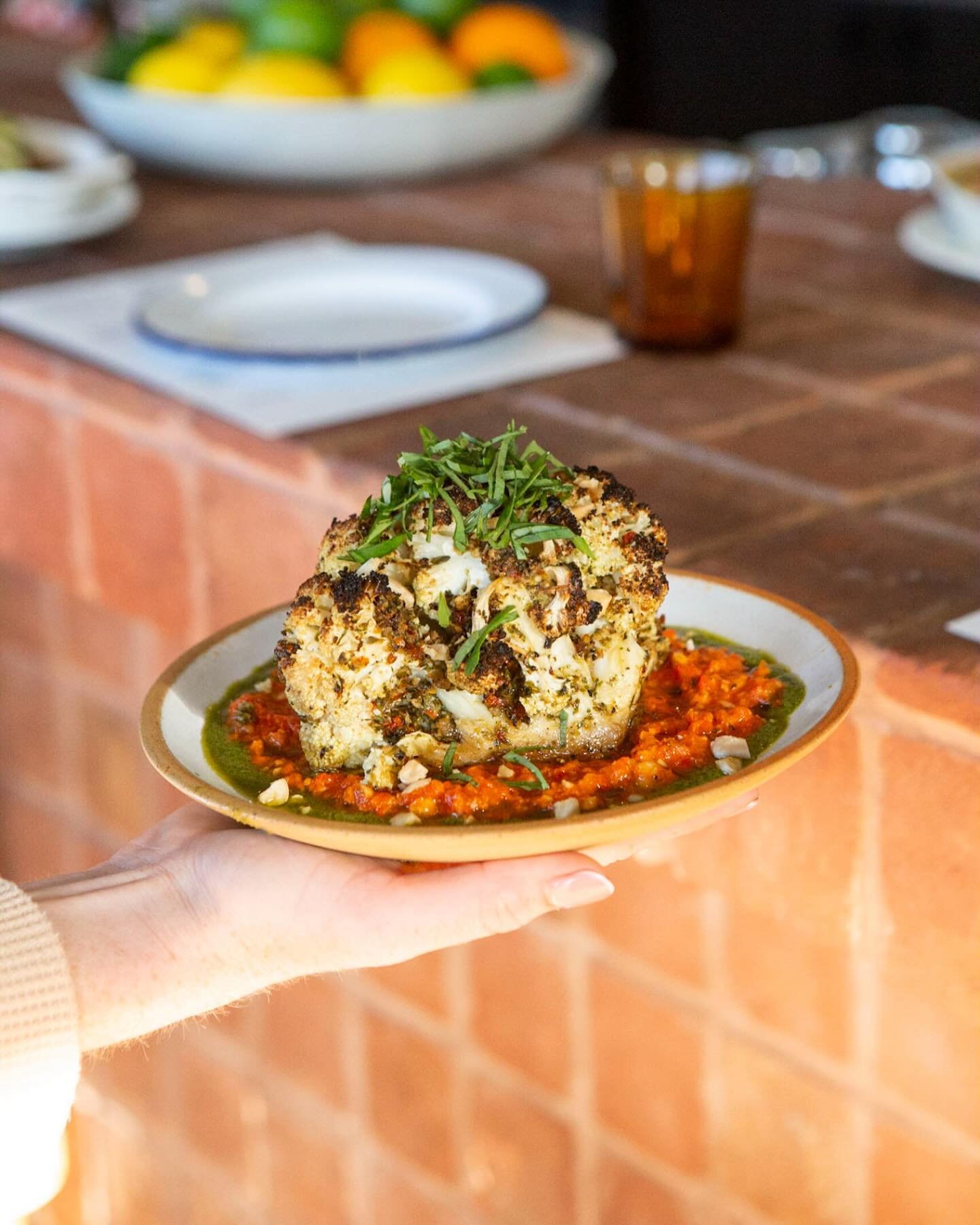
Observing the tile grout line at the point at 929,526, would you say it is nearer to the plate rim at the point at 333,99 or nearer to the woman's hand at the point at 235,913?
the woman's hand at the point at 235,913

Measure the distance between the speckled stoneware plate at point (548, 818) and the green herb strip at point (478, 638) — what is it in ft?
0.27

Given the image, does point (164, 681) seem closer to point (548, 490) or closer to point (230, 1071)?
point (548, 490)

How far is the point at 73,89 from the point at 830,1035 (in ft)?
4.73

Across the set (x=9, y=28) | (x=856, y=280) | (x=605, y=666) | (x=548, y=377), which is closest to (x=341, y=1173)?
(x=548, y=377)

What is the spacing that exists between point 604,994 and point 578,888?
30.1 inches

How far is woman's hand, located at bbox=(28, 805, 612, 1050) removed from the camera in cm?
71

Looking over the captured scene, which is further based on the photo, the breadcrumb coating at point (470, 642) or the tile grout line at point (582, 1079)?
the tile grout line at point (582, 1079)


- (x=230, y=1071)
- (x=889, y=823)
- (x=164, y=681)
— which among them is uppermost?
(x=164, y=681)

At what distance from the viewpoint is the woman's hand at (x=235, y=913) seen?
0.71 metres

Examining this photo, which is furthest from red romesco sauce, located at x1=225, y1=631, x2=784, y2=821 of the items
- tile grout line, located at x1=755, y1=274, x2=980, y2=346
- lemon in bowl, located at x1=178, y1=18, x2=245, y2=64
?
lemon in bowl, located at x1=178, y1=18, x2=245, y2=64

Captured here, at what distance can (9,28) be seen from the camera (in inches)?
126

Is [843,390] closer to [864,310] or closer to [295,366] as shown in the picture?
[864,310]

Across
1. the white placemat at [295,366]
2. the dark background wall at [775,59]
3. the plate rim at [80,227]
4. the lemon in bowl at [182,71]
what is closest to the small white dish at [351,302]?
the white placemat at [295,366]

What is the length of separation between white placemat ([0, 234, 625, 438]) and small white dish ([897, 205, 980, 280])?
1.04 ft
